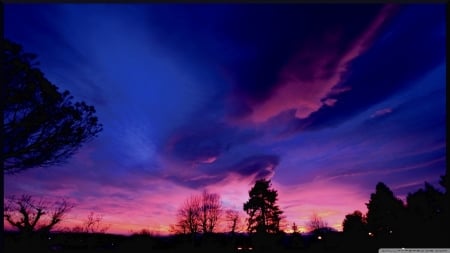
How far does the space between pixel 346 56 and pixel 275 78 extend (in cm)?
193

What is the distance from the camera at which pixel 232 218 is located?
26.3 meters

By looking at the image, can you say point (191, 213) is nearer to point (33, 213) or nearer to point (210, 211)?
point (210, 211)

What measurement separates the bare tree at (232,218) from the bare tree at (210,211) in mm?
1067

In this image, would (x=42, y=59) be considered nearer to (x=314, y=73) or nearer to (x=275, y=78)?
(x=275, y=78)

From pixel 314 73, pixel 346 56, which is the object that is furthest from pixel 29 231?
pixel 346 56

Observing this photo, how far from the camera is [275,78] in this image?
10.0 m

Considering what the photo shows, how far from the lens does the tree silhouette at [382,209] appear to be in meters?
30.5

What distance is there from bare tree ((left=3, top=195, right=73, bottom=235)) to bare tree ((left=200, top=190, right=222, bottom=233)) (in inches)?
385

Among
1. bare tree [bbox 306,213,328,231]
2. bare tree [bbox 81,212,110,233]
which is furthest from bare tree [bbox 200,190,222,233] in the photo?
bare tree [bbox 306,213,328,231]

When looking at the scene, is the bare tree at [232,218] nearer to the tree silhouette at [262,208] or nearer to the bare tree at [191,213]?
the tree silhouette at [262,208]

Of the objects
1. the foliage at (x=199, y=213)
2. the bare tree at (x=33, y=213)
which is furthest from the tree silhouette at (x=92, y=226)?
the foliage at (x=199, y=213)

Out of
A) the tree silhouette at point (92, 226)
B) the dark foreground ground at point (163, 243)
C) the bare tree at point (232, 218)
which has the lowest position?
the dark foreground ground at point (163, 243)

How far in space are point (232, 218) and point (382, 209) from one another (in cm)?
1335

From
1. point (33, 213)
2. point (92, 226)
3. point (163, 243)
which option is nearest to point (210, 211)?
point (92, 226)
